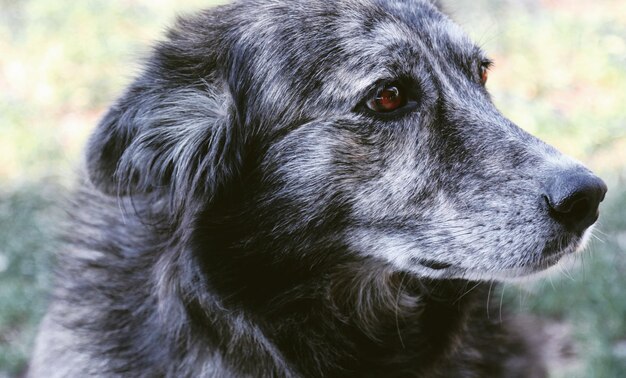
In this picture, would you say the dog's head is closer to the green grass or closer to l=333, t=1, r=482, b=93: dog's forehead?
l=333, t=1, r=482, b=93: dog's forehead

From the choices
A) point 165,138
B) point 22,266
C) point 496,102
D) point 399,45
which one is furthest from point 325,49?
point 496,102

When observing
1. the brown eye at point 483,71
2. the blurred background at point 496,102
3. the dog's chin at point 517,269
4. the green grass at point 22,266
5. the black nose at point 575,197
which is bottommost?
the green grass at point 22,266

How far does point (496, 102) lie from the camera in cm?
665

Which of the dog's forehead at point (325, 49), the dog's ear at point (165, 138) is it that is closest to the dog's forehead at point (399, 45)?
the dog's forehead at point (325, 49)

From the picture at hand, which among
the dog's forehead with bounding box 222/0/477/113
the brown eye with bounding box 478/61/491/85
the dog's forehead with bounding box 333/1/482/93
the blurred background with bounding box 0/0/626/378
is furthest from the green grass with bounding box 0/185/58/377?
the brown eye with bounding box 478/61/491/85

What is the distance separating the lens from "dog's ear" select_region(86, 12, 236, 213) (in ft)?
9.37

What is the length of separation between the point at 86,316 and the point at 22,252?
220 cm

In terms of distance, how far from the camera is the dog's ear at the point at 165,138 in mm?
2857

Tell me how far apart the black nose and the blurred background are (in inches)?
38.6

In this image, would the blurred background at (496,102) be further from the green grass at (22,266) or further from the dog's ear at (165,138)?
the dog's ear at (165,138)

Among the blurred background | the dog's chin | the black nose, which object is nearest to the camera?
the black nose

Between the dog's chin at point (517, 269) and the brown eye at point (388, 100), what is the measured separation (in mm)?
540

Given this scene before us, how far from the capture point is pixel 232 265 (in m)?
2.90

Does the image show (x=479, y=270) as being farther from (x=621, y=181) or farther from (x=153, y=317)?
(x=621, y=181)
